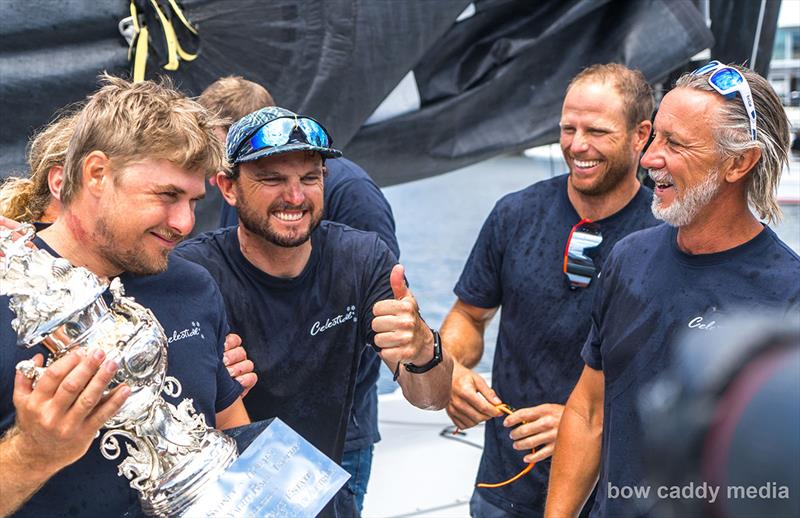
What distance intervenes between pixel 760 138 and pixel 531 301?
2.88 feet

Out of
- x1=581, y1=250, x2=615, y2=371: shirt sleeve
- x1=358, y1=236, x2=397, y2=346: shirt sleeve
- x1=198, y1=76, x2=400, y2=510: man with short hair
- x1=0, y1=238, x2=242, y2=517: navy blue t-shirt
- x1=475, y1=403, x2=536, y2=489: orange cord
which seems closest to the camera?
x1=0, y1=238, x2=242, y2=517: navy blue t-shirt

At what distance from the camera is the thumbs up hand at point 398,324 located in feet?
6.51

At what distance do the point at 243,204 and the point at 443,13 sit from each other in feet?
3.83

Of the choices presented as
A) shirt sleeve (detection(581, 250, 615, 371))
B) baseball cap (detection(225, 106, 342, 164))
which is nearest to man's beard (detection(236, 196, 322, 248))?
baseball cap (detection(225, 106, 342, 164))

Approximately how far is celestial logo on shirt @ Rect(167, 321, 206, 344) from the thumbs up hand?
0.37 metres

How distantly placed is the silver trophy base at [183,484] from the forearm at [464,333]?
140 centimetres

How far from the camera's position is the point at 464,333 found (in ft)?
9.53

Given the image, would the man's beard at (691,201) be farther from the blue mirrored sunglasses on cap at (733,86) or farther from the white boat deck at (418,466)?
the white boat deck at (418,466)

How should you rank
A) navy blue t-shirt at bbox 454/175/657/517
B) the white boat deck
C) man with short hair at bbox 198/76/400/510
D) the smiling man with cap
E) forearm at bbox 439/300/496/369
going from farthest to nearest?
the white boat deck → forearm at bbox 439/300/496/369 → man with short hair at bbox 198/76/400/510 → navy blue t-shirt at bbox 454/175/657/517 → the smiling man with cap

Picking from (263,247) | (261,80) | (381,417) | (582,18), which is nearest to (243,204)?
(263,247)

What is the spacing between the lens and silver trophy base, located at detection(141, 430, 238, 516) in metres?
1.50

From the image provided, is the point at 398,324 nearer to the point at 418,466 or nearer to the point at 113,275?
the point at 113,275

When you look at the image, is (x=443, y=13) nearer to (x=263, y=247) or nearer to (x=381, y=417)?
(x=263, y=247)

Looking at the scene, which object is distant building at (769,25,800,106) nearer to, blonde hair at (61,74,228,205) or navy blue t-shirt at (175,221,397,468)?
navy blue t-shirt at (175,221,397,468)
